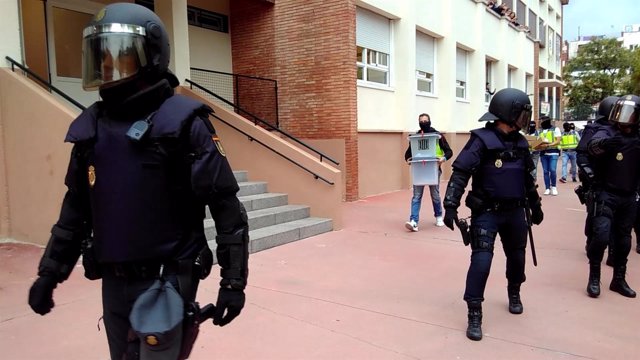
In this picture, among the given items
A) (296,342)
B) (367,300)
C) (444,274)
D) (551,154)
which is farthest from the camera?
(551,154)

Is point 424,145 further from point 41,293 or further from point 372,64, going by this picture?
point 41,293

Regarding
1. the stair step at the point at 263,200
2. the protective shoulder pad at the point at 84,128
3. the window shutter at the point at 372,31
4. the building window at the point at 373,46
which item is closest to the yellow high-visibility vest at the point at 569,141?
the building window at the point at 373,46

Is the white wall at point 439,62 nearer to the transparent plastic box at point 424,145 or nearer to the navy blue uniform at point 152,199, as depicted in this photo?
the transparent plastic box at point 424,145

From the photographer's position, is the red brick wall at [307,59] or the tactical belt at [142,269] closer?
the tactical belt at [142,269]

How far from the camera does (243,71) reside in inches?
A: 460

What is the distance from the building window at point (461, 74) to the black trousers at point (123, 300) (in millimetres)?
16687

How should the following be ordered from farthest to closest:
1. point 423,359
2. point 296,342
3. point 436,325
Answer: point 436,325, point 296,342, point 423,359

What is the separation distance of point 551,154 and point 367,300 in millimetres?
8695

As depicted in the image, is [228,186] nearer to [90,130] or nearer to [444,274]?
[90,130]

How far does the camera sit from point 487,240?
12.9 ft

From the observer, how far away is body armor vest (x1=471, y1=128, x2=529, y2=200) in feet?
12.8

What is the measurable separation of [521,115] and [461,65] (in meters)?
14.5

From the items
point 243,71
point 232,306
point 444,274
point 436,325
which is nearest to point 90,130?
point 232,306

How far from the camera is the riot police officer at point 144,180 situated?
6.62 feet
